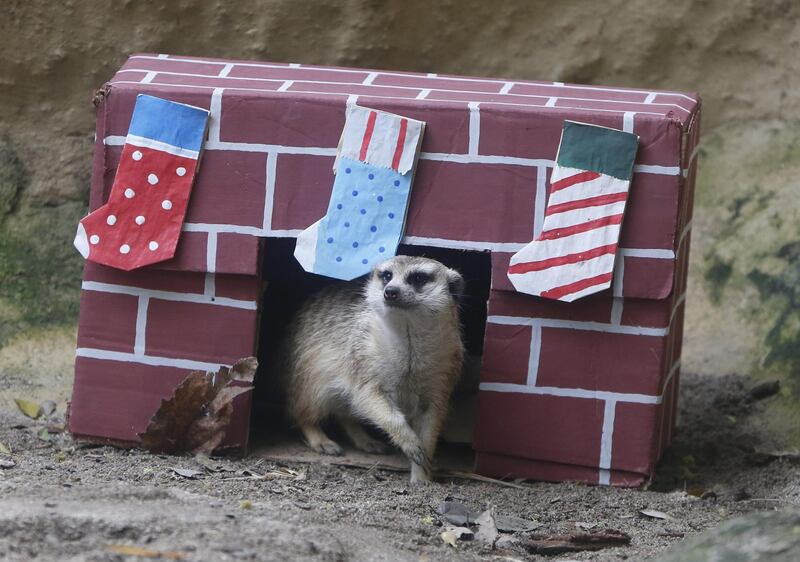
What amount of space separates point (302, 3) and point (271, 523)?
125 inches

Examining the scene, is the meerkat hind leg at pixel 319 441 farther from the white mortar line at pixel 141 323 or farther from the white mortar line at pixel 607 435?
the white mortar line at pixel 607 435

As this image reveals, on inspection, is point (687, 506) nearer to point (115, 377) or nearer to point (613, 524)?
point (613, 524)

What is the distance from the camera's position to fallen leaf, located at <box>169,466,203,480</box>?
386cm

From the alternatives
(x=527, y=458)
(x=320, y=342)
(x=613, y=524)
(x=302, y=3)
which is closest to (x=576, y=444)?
(x=527, y=458)

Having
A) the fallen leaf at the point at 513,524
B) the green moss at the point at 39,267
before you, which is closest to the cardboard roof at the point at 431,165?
the fallen leaf at the point at 513,524

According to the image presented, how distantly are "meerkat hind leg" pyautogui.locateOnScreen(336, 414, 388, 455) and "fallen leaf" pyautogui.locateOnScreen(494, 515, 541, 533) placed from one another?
96cm

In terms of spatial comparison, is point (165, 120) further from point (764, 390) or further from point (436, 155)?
point (764, 390)

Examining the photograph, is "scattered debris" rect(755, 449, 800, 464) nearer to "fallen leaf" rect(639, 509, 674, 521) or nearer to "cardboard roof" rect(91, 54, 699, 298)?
"fallen leaf" rect(639, 509, 674, 521)

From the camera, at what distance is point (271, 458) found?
4.41m

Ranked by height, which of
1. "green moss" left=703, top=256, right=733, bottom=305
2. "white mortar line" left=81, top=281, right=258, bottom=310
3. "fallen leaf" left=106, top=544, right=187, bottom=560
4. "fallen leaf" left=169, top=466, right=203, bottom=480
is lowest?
"fallen leaf" left=169, top=466, right=203, bottom=480

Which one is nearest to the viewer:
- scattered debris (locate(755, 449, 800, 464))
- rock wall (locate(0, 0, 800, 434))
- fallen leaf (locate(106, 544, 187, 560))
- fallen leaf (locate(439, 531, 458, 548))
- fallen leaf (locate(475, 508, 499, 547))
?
fallen leaf (locate(106, 544, 187, 560))

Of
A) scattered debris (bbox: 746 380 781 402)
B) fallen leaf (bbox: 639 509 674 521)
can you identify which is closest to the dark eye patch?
fallen leaf (bbox: 639 509 674 521)

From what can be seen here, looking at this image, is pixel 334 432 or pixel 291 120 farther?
pixel 334 432

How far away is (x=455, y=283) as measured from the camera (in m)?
4.34
